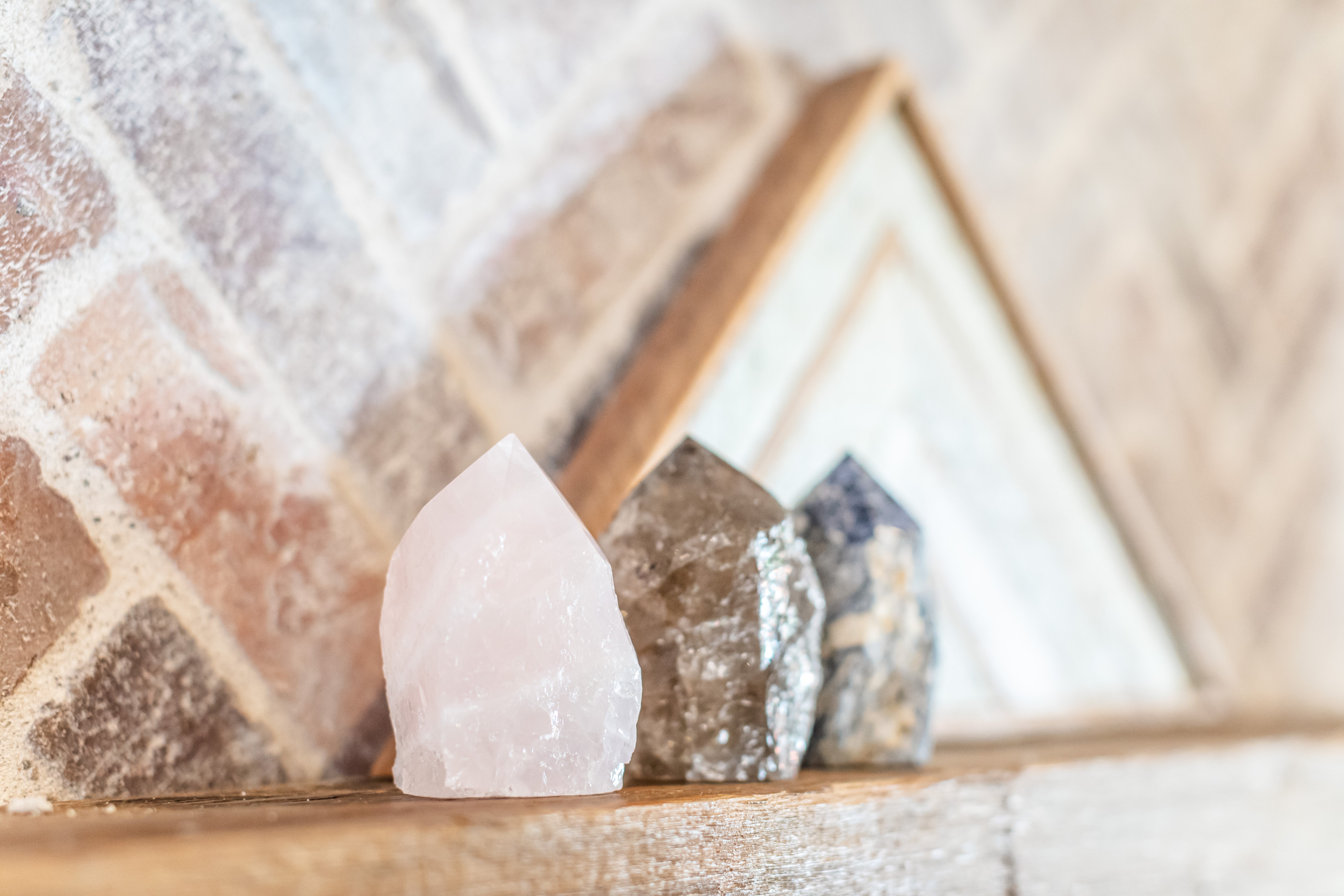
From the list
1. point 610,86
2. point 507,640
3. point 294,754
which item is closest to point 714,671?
point 507,640

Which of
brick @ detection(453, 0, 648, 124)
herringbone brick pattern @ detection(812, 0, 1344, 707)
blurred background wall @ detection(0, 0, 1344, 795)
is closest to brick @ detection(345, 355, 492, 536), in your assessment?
blurred background wall @ detection(0, 0, 1344, 795)

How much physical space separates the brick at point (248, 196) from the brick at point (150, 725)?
0.59 ft

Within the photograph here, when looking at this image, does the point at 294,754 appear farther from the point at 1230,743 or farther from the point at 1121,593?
the point at 1121,593

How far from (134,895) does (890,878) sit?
1.40 feet

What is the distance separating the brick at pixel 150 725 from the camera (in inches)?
20.7

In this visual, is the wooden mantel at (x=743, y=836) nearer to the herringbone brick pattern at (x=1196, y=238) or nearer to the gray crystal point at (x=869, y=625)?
the gray crystal point at (x=869, y=625)

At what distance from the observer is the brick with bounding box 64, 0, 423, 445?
588 millimetres

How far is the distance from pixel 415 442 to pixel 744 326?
0.33 m

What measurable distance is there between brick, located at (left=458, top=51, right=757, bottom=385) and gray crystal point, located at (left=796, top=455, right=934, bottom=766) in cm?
29

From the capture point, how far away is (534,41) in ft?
2.72

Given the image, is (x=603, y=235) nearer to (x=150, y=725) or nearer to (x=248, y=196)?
(x=248, y=196)

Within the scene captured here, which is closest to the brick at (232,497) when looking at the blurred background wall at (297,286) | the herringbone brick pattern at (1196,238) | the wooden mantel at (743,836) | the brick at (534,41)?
the blurred background wall at (297,286)

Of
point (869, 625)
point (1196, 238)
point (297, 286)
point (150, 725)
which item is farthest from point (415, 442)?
point (1196, 238)

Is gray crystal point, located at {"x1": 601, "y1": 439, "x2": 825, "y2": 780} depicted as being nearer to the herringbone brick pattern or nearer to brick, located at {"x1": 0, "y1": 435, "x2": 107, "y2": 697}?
brick, located at {"x1": 0, "y1": 435, "x2": 107, "y2": 697}
